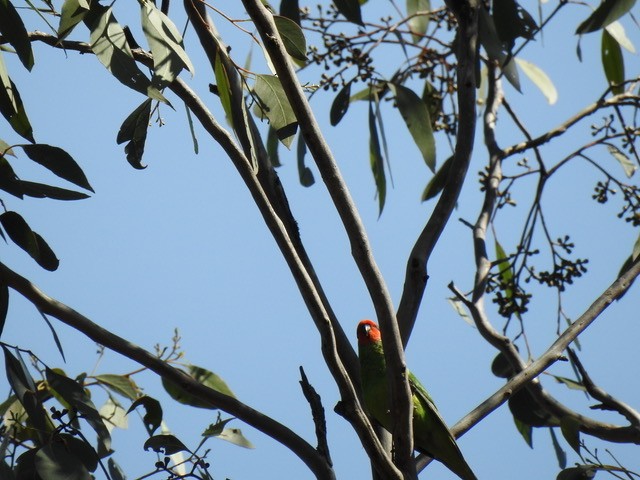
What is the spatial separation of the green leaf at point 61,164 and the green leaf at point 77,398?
45cm

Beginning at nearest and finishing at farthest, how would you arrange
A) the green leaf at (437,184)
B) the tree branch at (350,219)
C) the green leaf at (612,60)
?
the tree branch at (350,219)
the green leaf at (612,60)
the green leaf at (437,184)

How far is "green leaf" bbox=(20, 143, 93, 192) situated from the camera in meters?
1.73

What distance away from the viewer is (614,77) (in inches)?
110

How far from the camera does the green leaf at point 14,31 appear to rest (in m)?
1.64

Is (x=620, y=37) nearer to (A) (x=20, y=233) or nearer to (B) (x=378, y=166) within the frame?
(B) (x=378, y=166)


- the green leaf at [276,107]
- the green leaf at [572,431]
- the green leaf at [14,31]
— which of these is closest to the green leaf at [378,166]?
the green leaf at [276,107]

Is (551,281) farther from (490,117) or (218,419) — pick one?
(218,419)

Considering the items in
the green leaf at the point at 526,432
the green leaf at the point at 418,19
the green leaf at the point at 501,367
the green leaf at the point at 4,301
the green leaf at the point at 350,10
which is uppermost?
the green leaf at the point at 418,19

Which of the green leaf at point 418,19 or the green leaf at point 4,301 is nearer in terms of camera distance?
the green leaf at point 4,301

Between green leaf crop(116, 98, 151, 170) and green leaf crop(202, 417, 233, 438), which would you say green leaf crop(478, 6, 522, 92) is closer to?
green leaf crop(116, 98, 151, 170)

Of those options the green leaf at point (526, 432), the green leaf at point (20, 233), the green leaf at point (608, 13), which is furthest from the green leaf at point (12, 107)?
the green leaf at point (526, 432)

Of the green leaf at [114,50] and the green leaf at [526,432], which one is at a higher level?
the green leaf at [114,50]

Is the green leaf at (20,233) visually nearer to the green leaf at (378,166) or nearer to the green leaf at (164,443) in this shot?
the green leaf at (164,443)

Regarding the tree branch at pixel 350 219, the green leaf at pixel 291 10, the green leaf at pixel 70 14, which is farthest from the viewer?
the green leaf at pixel 291 10
